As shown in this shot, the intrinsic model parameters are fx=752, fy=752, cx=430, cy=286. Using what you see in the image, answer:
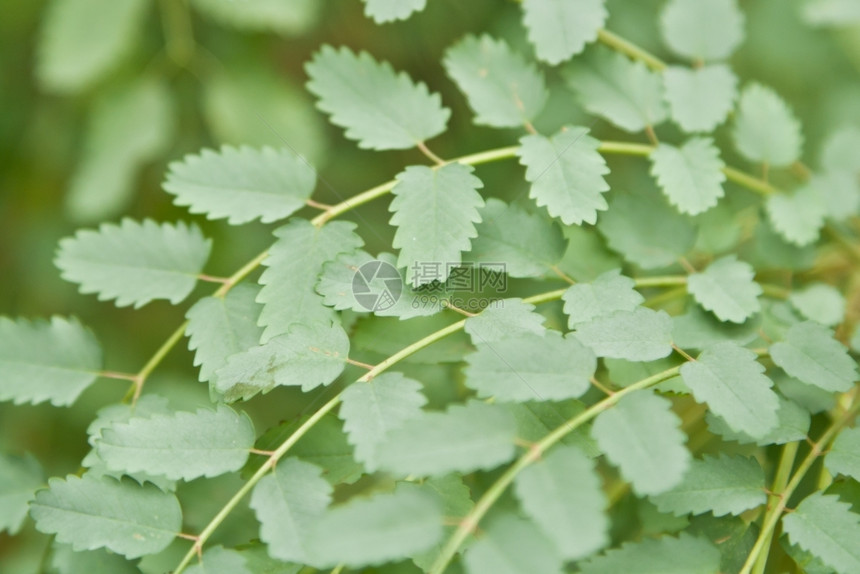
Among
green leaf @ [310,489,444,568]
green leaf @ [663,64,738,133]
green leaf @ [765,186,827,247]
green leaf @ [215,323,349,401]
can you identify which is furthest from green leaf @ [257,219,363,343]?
green leaf @ [765,186,827,247]

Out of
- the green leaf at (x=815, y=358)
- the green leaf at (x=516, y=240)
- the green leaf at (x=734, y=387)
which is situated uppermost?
the green leaf at (x=516, y=240)

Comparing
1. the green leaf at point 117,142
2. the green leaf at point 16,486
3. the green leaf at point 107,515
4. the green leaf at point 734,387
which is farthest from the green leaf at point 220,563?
the green leaf at point 117,142

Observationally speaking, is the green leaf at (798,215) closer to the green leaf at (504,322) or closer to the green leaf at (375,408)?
the green leaf at (504,322)

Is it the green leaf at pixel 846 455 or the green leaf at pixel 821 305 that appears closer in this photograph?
the green leaf at pixel 846 455

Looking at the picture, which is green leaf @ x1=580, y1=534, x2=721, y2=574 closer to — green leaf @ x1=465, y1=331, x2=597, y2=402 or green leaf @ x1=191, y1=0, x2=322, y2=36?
green leaf @ x1=465, y1=331, x2=597, y2=402

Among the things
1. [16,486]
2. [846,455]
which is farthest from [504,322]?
[16,486]

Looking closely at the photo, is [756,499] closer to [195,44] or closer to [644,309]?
[644,309]

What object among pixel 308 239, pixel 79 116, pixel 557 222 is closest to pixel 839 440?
pixel 557 222

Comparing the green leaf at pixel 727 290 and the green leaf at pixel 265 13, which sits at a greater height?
the green leaf at pixel 265 13
